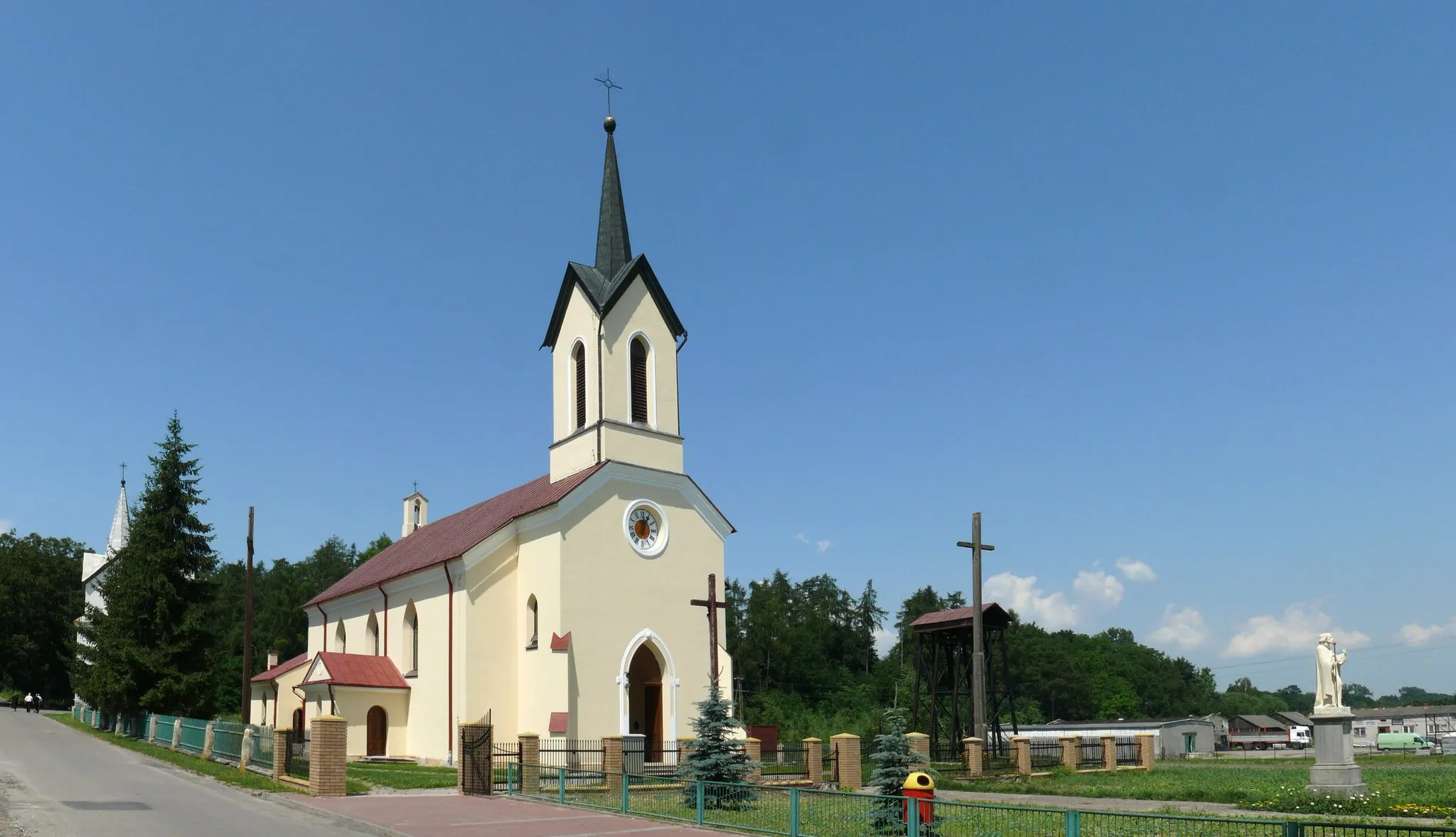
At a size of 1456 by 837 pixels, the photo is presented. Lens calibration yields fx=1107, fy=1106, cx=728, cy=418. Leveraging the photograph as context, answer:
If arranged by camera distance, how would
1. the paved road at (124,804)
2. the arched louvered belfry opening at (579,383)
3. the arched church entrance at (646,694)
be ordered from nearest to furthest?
the paved road at (124,804) < the arched church entrance at (646,694) < the arched louvered belfry opening at (579,383)

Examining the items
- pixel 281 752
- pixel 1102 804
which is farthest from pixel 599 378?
pixel 1102 804

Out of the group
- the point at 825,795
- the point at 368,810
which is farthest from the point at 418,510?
the point at 825,795

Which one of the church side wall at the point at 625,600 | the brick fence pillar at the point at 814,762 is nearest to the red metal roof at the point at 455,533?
the church side wall at the point at 625,600

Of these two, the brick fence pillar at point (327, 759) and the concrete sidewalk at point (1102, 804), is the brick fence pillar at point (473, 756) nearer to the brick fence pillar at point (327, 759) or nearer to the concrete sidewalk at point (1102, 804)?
the brick fence pillar at point (327, 759)

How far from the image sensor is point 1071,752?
2992cm

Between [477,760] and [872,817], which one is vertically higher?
[872,817]

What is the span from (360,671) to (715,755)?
18.1 meters

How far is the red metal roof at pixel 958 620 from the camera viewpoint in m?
33.8

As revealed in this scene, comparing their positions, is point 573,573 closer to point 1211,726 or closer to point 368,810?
point 368,810

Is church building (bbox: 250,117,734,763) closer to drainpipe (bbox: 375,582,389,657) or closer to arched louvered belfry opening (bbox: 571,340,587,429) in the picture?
arched louvered belfry opening (bbox: 571,340,587,429)

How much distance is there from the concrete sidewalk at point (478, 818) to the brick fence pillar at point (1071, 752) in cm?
1596

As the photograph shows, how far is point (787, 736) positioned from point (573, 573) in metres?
28.3

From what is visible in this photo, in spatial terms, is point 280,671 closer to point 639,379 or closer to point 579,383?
point 579,383

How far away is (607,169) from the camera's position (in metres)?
35.2
